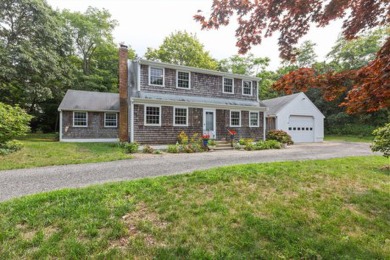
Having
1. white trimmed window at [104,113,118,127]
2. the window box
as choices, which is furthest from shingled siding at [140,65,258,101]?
white trimmed window at [104,113,118,127]

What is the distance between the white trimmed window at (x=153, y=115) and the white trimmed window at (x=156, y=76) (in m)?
2.08

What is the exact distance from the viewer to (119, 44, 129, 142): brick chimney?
1392 centimetres

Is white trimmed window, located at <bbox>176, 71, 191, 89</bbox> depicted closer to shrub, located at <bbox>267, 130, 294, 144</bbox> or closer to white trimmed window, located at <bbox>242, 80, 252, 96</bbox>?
white trimmed window, located at <bbox>242, 80, 252, 96</bbox>

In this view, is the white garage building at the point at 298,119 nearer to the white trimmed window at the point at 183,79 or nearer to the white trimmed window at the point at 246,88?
the white trimmed window at the point at 246,88

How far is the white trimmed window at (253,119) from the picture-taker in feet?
52.6

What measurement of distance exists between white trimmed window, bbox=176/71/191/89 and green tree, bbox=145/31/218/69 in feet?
51.3

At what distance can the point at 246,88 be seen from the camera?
55.9 feet

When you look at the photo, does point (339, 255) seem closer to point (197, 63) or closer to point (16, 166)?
point (16, 166)

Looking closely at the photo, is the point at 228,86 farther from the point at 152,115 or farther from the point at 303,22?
the point at 303,22

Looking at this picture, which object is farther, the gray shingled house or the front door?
the front door

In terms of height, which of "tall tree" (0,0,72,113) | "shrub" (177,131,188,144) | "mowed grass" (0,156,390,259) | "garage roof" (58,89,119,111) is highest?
"tall tree" (0,0,72,113)

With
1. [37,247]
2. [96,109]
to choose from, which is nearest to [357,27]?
[37,247]

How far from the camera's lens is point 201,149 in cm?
1168

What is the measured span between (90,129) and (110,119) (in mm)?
1766
